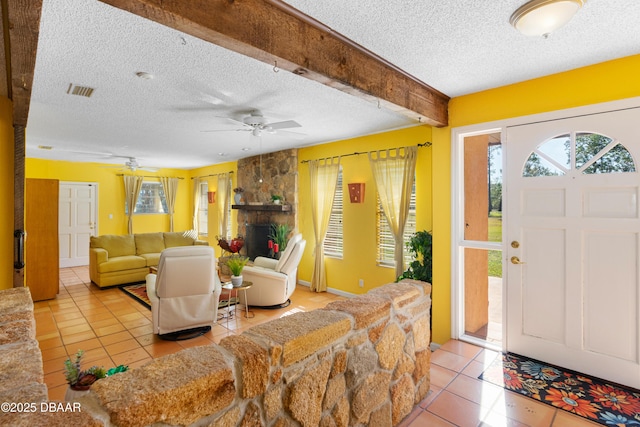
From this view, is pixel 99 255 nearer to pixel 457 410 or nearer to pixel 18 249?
pixel 18 249

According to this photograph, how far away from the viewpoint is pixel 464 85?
2.84 metres

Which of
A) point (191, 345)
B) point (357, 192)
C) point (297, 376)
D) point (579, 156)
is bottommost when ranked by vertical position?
point (191, 345)

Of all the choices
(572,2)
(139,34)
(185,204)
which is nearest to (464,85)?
(572,2)

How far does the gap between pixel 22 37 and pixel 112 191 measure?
7.80 m

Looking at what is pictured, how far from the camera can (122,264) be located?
222 inches

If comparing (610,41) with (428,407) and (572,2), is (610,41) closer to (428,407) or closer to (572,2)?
(572,2)

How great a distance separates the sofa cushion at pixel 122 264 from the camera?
17.9 ft

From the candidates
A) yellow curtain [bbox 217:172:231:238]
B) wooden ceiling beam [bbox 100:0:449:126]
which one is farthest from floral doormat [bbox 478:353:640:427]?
yellow curtain [bbox 217:172:231:238]

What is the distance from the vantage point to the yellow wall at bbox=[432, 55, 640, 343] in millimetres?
2363

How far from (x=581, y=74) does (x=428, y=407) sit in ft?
9.08

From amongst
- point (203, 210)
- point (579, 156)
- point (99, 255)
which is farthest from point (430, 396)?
point (203, 210)

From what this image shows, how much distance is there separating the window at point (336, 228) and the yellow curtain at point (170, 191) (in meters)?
5.69

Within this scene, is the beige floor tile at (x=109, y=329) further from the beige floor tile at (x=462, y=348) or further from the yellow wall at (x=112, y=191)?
the yellow wall at (x=112, y=191)

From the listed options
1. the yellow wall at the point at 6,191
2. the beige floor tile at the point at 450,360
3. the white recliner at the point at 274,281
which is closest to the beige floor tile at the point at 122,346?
the yellow wall at the point at 6,191
